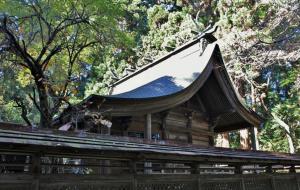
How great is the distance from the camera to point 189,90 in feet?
43.2

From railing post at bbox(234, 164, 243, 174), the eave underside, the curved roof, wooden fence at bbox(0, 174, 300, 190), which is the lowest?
wooden fence at bbox(0, 174, 300, 190)

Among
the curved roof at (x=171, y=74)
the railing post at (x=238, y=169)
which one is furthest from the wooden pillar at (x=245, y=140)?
the railing post at (x=238, y=169)

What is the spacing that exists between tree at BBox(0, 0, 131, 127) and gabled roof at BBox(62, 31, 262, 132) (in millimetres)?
1649

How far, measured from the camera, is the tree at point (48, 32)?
1044 cm

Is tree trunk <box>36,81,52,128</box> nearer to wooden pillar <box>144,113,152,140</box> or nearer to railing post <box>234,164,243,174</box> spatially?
wooden pillar <box>144,113,152,140</box>

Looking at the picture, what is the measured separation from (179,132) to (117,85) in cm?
721

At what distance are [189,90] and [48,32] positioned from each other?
5.68 meters

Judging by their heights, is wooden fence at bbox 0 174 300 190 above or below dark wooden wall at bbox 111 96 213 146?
below

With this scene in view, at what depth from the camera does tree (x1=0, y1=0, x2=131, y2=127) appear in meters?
10.4

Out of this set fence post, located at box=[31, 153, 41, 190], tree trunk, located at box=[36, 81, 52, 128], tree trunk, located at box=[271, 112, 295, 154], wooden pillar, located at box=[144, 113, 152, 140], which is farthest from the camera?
tree trunk, located at box=[271, 112, 295, 154]

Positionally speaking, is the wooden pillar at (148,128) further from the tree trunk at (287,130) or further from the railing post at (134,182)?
the tree trunk at (287,130)

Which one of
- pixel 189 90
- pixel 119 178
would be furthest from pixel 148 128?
pixel 119 178

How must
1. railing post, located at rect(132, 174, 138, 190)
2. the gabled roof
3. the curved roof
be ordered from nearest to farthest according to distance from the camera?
railing post, located at rect(132, 174, 138, 190)
the gabled roof
the curved roof

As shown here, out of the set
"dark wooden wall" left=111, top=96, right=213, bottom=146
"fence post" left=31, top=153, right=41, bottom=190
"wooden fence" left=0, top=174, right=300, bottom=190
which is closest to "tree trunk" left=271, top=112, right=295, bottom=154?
"dark wooden wall" left=111, top=96, right=213, bottom=146
